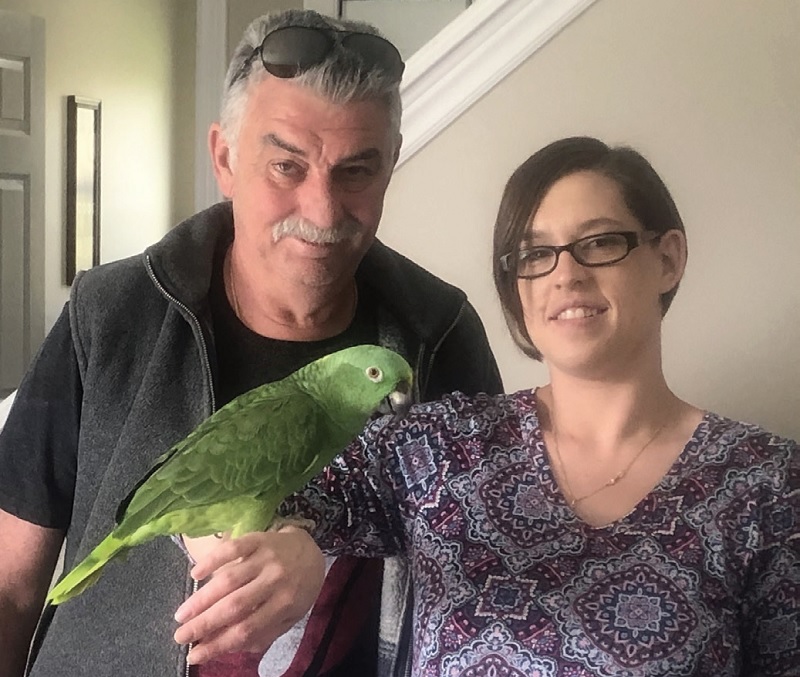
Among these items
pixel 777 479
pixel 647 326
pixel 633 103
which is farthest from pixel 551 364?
pixel 633 103

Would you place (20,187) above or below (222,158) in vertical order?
above

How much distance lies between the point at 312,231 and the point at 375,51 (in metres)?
0.17

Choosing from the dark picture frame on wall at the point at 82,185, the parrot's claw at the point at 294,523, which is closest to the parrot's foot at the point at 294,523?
the parrot's claw at the point at 294,523

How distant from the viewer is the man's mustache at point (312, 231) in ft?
2.49

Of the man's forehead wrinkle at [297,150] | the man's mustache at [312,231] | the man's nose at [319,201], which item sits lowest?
the man's mustache at [312,231]

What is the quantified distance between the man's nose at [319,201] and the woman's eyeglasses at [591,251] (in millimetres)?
173

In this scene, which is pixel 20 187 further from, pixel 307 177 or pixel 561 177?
pixel 561 177

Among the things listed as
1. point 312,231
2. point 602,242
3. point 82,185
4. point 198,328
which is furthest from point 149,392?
point 82,185

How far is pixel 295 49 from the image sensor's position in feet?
2.43

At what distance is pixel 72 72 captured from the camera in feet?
7.54

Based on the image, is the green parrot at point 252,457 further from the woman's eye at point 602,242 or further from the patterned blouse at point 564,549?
the woman's eye at point 602,242

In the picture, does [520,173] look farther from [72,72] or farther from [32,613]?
[72,72]

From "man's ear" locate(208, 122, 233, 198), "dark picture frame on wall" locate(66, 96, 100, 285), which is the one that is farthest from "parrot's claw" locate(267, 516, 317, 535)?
"dark picture frame on wall" locate(66, 96, 100, 285)

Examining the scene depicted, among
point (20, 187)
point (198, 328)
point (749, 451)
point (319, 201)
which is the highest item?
point (20, 187)
